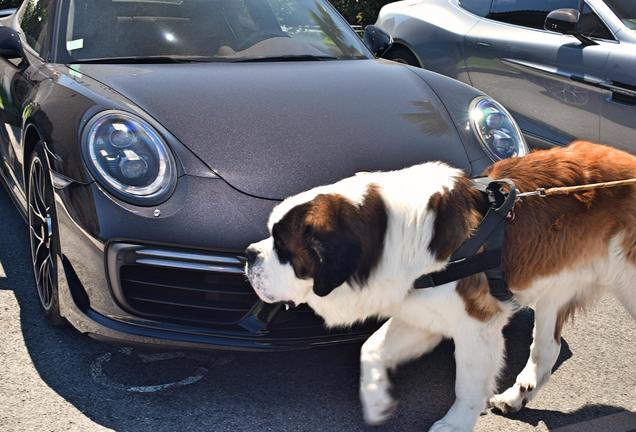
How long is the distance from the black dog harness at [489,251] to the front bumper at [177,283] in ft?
1.96

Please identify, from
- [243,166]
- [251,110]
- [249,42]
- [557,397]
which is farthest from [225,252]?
[249,42]

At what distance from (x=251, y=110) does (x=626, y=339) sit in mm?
2086

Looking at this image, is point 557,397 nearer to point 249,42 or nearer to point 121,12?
point 249,42

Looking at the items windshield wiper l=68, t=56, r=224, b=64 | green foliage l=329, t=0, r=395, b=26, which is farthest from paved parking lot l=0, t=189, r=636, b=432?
green foliage l=329, t=0, r=395, b=26

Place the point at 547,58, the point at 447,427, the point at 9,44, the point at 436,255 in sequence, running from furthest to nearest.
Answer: the point at 547,58, the point at 9,44, the point at 447,427, the point at 436,255

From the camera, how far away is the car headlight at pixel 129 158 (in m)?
3.27

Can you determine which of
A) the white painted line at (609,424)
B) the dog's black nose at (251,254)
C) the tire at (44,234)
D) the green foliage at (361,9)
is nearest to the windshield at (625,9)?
the white painted line at (609,424)

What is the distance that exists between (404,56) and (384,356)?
502cm

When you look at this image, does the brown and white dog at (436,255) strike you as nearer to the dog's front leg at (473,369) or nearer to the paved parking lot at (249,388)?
the dog's front leg at (473,369)

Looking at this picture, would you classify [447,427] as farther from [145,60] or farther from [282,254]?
[145,60]

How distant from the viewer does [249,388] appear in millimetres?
3416

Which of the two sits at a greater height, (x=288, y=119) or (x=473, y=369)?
(x=288, y=119)

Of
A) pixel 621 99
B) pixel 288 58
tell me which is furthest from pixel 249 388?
pixel 621 99

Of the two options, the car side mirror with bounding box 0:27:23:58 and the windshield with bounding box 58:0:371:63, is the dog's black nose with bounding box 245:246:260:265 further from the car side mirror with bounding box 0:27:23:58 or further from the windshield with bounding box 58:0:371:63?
the car side mirror with bounding box 0:27:23:58
